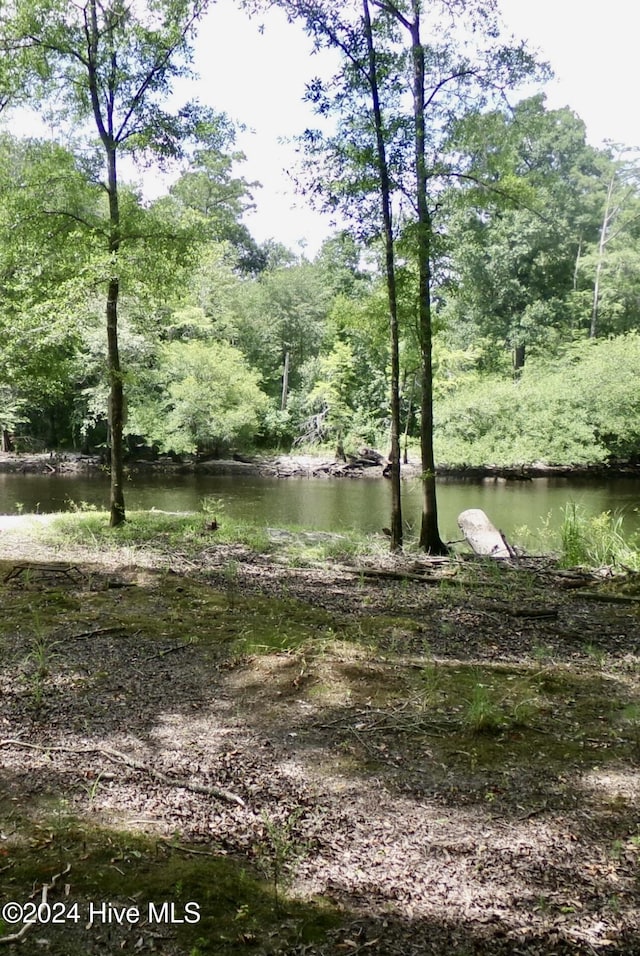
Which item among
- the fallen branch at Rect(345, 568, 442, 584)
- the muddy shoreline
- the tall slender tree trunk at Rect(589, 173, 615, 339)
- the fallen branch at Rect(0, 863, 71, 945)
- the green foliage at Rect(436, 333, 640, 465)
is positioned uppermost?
the tall slender tree trunk at Rect(589, 173, 615, 339)

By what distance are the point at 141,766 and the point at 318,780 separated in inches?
34.0

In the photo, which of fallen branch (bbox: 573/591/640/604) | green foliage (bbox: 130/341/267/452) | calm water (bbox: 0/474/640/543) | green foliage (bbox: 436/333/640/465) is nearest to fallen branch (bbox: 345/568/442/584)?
fallen branch (bbox: 573/591/640/604)

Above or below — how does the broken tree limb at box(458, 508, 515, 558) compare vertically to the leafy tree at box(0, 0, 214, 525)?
below

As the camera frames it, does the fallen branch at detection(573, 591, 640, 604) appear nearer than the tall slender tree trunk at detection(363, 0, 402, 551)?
Yes

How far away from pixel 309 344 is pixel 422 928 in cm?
3982

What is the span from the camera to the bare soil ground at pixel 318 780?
204cm

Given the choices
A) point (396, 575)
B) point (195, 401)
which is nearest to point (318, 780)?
point (396, 575)

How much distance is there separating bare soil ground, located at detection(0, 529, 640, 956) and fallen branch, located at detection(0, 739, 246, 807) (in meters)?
0.01

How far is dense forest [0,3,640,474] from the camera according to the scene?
344 inches

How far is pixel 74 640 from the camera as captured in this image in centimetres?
488

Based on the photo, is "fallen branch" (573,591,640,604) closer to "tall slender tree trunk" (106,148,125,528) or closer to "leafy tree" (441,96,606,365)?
"tall slender tree trunk" (106,148,125,528)

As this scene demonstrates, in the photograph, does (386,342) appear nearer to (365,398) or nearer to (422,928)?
(422,928)

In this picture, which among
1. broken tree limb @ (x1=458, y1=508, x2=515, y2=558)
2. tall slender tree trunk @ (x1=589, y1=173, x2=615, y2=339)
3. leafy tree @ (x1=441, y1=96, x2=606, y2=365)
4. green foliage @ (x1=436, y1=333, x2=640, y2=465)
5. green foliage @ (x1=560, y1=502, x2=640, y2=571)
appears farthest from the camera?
leafy tree @ (x1=441, y1=96, x2=606, y2=365)

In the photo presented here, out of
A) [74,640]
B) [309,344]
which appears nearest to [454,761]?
[74,640]
